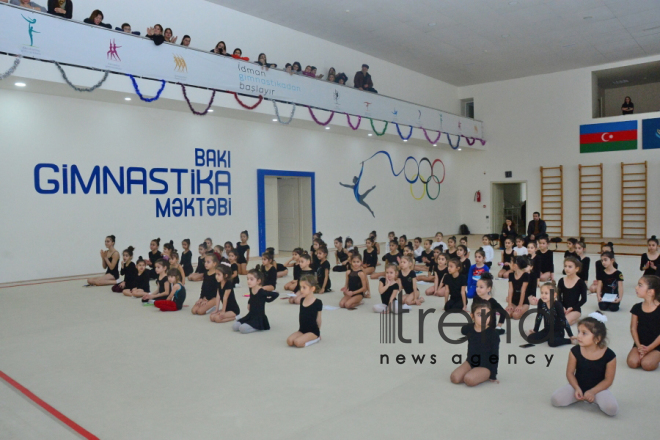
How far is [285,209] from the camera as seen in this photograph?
16031 mm

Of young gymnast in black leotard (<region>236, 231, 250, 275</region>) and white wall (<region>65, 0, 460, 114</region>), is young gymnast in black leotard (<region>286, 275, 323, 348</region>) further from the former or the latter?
white wall (<region>65, 0, 460, 114</region>)

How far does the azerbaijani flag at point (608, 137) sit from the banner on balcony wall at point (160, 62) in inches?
313

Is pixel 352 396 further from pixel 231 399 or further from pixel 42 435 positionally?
pixel 42 435

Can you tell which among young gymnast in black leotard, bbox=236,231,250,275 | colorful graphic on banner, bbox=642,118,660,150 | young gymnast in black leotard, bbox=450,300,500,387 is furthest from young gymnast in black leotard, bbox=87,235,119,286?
colorful graphic on banner, bbox=642,118,660,150

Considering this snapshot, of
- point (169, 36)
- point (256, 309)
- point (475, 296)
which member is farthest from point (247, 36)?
point (256, 309)

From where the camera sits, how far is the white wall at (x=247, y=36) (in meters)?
11.1

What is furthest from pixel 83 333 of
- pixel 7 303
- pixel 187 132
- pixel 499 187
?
pixel 499 187

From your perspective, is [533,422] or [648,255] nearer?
[533,422]

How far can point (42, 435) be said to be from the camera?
3.39 meters

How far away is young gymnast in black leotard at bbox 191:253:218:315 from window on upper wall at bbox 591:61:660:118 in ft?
54.5

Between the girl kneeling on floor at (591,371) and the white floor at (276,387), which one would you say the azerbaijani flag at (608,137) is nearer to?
the white floor at (276,387)

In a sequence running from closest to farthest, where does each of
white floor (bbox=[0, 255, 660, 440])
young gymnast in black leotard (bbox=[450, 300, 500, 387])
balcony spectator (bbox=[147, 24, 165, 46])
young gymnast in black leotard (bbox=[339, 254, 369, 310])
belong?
white floor (bbox=[0, 255, 660, 440]), young gymnast in black leotard (bbox=[450, 300, 500, 387]), young gymnast in black leotard (bbox=[339, 254, 369, 310]), balcony spectator (bbox=[147, 24, 165, 46])

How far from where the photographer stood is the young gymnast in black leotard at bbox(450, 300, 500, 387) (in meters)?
4.15

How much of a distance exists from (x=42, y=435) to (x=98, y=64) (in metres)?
7.56
